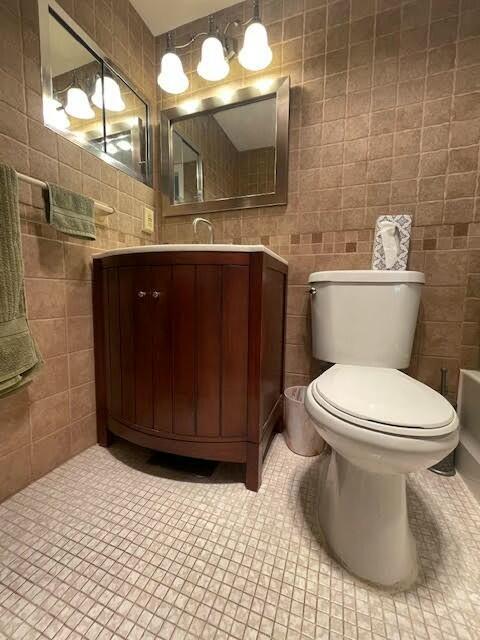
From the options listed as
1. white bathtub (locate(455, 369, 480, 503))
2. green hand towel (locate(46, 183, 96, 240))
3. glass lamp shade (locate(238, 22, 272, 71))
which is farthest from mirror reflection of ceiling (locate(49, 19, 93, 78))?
white bathtub (locate(455, 369, 480, 503))

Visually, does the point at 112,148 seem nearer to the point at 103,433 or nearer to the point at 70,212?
the point at 70,212

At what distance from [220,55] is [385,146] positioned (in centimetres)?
86

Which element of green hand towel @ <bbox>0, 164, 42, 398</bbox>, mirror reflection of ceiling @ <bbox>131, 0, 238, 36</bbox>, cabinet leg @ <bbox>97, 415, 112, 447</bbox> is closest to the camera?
green hand towel @ <bbox>0, 164, 42, 398</bbox>

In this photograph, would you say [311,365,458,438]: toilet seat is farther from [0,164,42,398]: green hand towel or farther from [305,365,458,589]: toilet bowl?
[0,164,42,398]: green hand towel

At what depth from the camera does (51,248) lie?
A: 99cm


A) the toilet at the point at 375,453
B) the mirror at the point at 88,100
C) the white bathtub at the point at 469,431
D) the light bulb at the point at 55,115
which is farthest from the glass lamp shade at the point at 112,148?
the white bathtub at the point at 469,431

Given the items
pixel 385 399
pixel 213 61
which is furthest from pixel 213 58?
pixel 385 399

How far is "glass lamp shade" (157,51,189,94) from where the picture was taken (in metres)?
1.28

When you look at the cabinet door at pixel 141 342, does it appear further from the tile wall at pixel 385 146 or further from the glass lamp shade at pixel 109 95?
the glass lamp shade at pixel 109 95

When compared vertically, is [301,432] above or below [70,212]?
below

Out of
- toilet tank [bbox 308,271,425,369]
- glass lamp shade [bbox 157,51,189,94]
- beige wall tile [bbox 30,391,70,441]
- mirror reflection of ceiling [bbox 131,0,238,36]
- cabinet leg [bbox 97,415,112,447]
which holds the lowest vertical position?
cabinet leg [bbox 97,415,112,447]

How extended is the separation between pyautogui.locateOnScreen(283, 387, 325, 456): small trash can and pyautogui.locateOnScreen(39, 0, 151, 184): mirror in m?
1.39

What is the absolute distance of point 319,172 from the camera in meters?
1.27

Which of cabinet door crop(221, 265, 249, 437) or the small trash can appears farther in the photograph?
the small trash can
